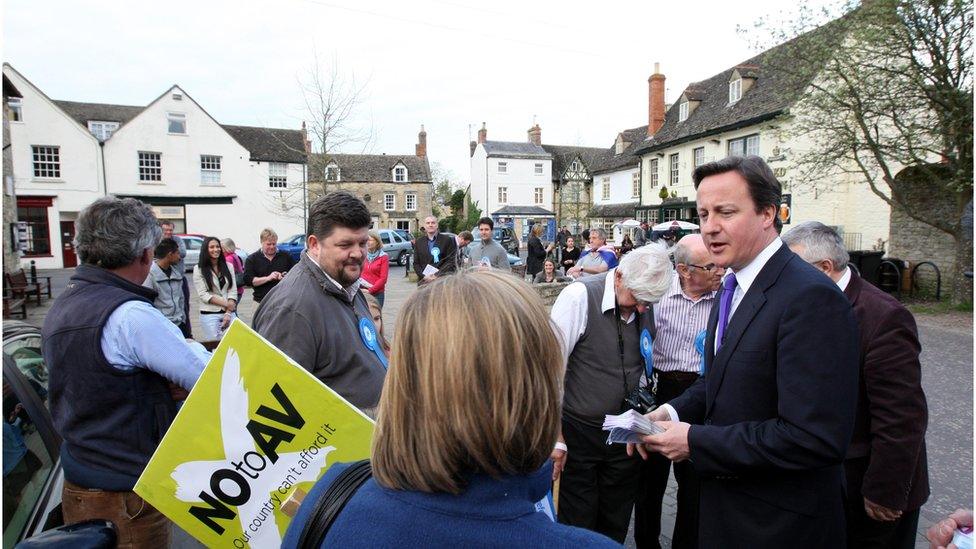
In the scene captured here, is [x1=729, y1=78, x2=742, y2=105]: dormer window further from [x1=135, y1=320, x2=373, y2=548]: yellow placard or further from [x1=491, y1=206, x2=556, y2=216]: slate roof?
[x1=135, y1=320, x2=373, y2=548]: yellow placard

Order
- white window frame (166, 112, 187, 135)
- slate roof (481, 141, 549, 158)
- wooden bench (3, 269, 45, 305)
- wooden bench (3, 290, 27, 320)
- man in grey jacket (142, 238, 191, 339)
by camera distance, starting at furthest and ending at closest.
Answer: slate roof (481, 141, 549, 158)
white window frame (166, 112, 187, 135)
wooden bench (3, 269, 45, 305)
wooden bench (3, 290, 27, 320)
man in grey jacket (142, 238, 191, 339)

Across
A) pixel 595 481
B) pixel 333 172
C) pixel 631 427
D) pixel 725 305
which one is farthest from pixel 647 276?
pixel 333 172

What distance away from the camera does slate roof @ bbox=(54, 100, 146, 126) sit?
1427 inches

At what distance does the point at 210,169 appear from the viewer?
35.5 metres

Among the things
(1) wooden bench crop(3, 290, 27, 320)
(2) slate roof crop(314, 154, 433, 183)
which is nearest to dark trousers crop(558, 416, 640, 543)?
(1) wooden bench crop(3, 290, 27, 320)

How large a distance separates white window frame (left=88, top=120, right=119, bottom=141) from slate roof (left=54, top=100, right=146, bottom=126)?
22 cm

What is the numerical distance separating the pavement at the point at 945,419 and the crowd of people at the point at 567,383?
0.24 m

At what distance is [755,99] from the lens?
26.0 metres

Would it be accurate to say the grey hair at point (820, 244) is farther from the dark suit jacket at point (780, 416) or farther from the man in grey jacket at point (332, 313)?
the man in grey jacket at point (332, 313)

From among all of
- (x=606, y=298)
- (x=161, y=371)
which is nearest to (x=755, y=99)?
(x=606, y=298)

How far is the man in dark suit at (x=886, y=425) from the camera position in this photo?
7.47ft

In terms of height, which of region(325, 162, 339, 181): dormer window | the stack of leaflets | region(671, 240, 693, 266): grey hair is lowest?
the stack of leaflets

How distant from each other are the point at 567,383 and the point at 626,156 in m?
38.6

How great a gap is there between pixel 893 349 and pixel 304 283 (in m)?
2.53
